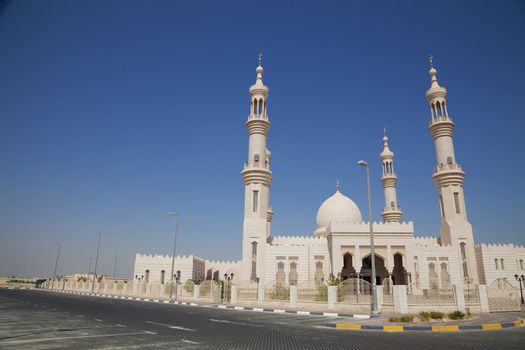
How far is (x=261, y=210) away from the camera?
35.0 meters

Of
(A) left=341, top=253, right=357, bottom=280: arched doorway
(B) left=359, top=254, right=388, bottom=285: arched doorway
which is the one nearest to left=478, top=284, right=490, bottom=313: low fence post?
(B) left=359, top=254, right=388, bottom=285: arched doorway

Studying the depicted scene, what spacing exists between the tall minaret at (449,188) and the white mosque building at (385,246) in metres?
0.08

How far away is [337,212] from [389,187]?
24.6 feet

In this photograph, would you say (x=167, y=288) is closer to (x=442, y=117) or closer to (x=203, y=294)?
(x=203, y=294)

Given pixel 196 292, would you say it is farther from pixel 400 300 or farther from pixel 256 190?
pixel 400 300

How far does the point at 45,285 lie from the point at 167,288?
3937cm

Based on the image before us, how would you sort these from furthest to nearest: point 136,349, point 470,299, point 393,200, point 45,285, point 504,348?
→ point 45,285 < point 393,200 < point 470,299 < point 504,348 < point 136,349

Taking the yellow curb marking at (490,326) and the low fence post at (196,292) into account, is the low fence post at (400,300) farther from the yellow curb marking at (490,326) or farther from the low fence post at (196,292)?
the low fence post at (196,292)

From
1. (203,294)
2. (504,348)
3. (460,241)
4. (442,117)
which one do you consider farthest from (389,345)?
(442,117)

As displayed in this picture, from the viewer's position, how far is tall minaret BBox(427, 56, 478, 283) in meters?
34.9

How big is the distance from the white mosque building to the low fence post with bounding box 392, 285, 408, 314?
13066 mm

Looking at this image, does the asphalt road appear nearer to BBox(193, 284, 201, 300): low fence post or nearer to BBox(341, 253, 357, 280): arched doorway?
BBox(193, 284, 201, 300): low fence post

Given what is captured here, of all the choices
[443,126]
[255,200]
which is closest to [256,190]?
[255,200]

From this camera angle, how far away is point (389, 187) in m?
45.9
